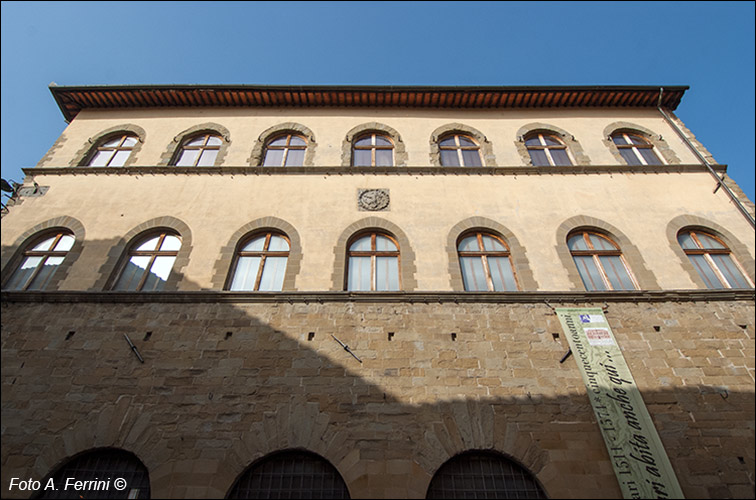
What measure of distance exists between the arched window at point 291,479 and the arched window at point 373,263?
123 inches

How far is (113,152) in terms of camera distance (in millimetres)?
10898

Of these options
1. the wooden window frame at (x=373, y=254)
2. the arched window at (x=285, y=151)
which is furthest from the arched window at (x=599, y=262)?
the arched window at (x=285, y=151)

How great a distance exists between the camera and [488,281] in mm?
8062

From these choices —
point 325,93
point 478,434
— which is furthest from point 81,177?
A: point 478,434

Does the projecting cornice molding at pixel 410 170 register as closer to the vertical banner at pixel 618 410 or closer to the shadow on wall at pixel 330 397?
the shadow on wall at pixel 330 397

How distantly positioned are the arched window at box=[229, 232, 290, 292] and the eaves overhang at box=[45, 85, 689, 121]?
5.02m

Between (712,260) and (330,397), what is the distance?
27.4ft

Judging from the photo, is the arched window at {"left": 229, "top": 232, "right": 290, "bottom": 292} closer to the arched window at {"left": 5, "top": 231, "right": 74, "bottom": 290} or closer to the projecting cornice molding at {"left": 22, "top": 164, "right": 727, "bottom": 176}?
the projecting cornice molding at {"left": 22, "top": 164, "right": 727, "bottom": 176}

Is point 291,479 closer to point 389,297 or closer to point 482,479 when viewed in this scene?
point 482,479

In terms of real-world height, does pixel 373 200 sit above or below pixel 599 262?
above

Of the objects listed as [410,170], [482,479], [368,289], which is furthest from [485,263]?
[482,479]

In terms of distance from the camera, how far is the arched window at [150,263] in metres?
8.05

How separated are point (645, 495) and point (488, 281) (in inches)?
158

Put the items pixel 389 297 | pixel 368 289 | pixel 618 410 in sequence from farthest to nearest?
pixel 368 289
pixel 389 297
pixel 618 410
